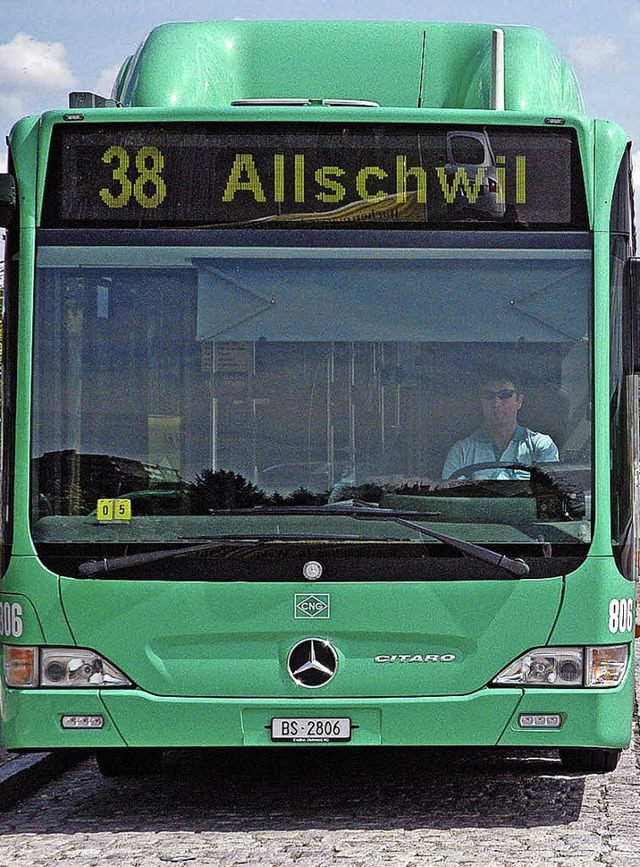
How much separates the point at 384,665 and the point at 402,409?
3.64 ft

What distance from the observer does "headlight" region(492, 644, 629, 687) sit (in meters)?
7.05

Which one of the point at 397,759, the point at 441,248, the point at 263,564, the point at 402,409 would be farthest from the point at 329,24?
the point at 397,759

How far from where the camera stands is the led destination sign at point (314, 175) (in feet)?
23.6

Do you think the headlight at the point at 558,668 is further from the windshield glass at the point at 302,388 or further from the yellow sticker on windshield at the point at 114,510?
the yellow sticker on windshield at the point at 114,510

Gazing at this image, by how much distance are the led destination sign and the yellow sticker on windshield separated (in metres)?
1.24

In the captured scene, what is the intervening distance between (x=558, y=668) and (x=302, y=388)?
1.64 m

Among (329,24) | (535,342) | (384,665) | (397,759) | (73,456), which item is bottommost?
(397,759)

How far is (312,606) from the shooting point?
706cm

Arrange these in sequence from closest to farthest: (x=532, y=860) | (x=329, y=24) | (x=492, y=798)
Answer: (x=532, y=860)
(x=492, y=798)
(x=329, y=24)

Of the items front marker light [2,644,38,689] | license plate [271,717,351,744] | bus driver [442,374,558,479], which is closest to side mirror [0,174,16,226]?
front marker light [2,644,38,689]

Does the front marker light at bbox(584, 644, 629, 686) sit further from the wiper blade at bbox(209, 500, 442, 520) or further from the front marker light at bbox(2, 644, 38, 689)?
the front marker light at bbox(2, 644, 38, 689)

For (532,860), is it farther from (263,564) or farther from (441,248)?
(441,248)

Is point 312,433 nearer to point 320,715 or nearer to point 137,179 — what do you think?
point 320,715

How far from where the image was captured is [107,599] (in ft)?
23.1
